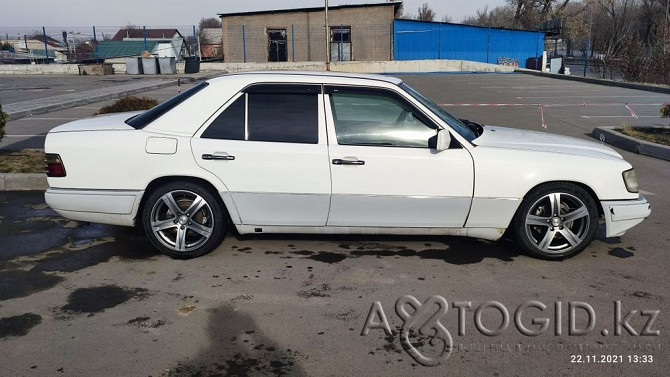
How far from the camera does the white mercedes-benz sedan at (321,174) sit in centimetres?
448

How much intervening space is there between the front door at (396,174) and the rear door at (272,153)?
0.13 metres

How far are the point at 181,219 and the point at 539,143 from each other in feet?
10.6

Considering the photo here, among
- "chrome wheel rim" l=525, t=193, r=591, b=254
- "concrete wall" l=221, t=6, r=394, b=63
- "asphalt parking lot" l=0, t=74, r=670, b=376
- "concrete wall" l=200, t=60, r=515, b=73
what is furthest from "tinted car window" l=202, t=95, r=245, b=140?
"concrete wall" l=221, t=6, r=394, b=63

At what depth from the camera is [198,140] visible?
14.9ft

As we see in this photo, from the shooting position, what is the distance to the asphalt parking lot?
3107mm

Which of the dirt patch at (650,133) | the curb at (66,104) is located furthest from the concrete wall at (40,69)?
the dirt patch at (650,133)

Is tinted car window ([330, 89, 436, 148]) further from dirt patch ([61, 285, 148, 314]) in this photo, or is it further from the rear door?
dirt patch ([61, 285, 148, 314])

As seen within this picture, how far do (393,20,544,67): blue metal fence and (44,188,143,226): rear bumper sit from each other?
41372 millimetres

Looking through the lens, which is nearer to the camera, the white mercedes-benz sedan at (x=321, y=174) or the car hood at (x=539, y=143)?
the white mercedes-benz sedan at (x=321, y=174)

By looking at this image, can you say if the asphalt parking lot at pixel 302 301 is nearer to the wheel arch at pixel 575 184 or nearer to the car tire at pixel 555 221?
the car tire at pixel 555 221

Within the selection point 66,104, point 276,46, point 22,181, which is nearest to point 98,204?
point 22,181

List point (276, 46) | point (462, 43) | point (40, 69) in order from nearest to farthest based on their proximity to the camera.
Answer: point (40, 69) → point (462, 43) → point (276, 46)

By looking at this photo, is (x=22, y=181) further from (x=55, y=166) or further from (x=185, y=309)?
(x=185, y=309)

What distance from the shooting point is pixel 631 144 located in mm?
9820
